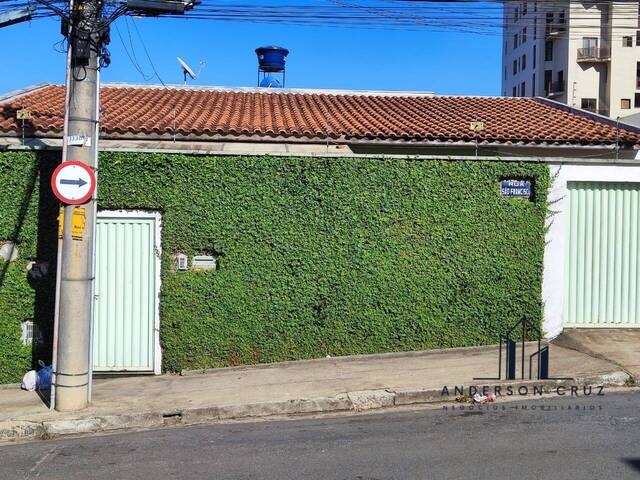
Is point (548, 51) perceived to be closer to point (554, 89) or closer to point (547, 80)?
point (547, 80)

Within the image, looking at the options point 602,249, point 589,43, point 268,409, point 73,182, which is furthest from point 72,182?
point 589,43

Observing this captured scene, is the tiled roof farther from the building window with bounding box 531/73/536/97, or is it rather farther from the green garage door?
the building window with bounding box 531/73/536/97

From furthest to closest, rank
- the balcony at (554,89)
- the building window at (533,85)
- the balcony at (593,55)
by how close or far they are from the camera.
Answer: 1. the building window at (533,85)
2. the balcony at (554,89)
3. the balcony at (593,55)

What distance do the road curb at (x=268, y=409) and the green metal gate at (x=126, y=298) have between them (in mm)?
2027

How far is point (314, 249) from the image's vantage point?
8922 millimetres

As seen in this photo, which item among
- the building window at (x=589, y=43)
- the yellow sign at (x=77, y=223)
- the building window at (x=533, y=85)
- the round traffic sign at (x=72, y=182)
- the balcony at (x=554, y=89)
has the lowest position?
the yellow sign at (x=77, y=223)

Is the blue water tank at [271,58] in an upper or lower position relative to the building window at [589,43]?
lower

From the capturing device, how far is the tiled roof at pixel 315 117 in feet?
36.5

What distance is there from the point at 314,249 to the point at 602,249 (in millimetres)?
4418

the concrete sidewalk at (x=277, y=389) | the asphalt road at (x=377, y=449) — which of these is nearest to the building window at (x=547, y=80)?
the concrete sidewalk at (x=277, y=389)

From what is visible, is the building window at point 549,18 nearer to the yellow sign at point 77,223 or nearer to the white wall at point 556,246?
the white wall at point 556,246

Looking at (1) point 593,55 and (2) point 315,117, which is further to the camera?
(1) point 593,55

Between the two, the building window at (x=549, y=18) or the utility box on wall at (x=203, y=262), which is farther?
the building window at (x=549, y=18)

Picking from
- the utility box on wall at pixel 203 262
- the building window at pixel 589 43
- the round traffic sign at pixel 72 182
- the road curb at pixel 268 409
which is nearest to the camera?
the road curb at pixel 268 409
